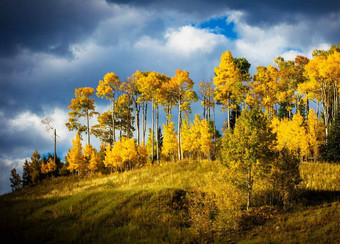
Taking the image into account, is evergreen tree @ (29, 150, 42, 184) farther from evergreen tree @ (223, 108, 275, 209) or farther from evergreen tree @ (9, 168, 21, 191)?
evergreen tree @ (223, 108, 275, 209)

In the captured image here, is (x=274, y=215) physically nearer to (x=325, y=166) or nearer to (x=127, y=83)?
(x=325, y=166)

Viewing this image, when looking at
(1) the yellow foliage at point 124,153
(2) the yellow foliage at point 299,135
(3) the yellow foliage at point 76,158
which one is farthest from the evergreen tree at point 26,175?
(2) the yellow foliage at point 299,135

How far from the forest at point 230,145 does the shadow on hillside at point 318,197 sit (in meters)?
0.19

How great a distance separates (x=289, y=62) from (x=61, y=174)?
151 ft

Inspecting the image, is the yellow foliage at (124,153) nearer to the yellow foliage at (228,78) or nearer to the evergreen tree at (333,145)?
the yellow foliage at (228,78)

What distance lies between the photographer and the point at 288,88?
1372 inches

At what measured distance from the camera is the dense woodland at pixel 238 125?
42.8 feet

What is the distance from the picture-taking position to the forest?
12.8m

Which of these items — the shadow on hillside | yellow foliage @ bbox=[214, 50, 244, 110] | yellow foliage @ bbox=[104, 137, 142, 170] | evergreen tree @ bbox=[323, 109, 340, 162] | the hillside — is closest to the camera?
the hillside

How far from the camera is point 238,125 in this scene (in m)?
13.4

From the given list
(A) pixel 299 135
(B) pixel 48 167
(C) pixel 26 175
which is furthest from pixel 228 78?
(C) pixel 26 175

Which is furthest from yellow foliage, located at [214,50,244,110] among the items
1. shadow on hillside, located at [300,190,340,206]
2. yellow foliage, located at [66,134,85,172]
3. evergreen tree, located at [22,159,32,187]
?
evergreen tree, located at [22,159,32,187]

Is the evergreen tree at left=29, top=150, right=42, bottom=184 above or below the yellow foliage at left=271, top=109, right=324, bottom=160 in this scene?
below

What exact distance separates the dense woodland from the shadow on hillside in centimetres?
170
